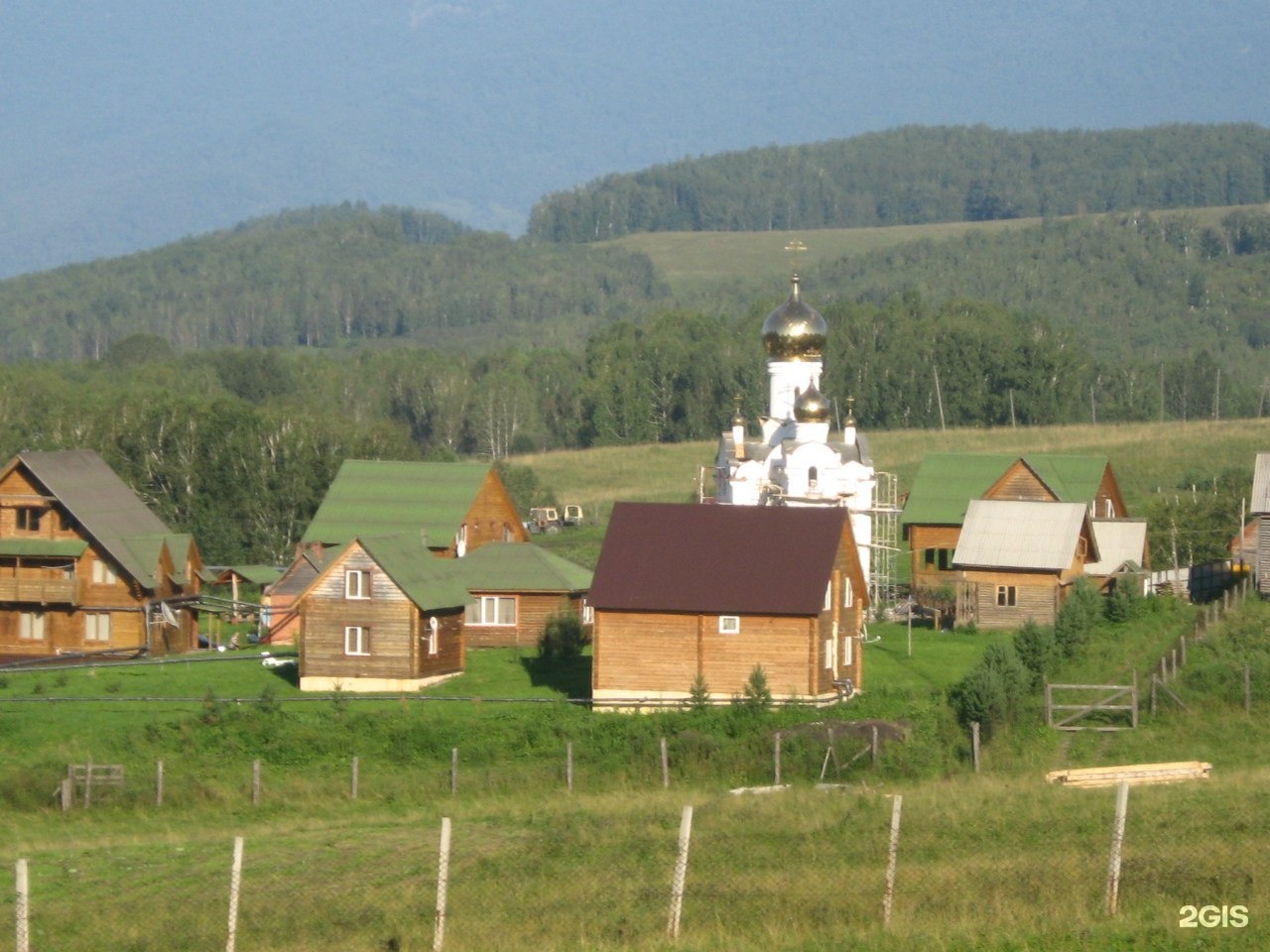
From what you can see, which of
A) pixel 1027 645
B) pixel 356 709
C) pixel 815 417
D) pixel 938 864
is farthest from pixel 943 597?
pixel 938 864

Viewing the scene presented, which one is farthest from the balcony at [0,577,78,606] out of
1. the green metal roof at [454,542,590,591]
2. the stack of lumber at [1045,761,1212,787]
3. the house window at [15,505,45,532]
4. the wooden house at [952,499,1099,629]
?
the stack of lumber at [1045,761,1212,787]

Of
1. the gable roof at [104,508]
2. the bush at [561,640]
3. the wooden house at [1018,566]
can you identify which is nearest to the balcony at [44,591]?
the gable roof at [104,508]

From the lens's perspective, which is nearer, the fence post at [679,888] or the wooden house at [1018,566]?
the fence post at [679,888]

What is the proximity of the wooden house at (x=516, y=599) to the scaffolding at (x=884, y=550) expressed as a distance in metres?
9.57

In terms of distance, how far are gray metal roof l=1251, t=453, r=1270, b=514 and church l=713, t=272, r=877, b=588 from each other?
33.4 ft

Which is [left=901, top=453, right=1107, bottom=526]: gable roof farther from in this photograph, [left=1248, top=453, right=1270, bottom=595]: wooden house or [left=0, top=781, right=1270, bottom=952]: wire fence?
[left=0, top=781, right=1270, bottom=952]: wire fence

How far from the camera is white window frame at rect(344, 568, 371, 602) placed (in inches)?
1702

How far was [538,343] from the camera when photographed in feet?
626

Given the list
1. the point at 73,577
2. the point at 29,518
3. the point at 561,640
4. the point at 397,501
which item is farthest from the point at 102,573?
the point at 561,640

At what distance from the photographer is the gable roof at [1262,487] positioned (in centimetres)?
5169

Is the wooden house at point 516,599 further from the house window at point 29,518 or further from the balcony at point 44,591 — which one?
the house window at point 29,518

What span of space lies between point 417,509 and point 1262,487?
69.9 ft

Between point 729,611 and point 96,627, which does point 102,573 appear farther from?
point 729,611

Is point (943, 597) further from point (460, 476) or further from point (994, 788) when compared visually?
point (994, 788)
